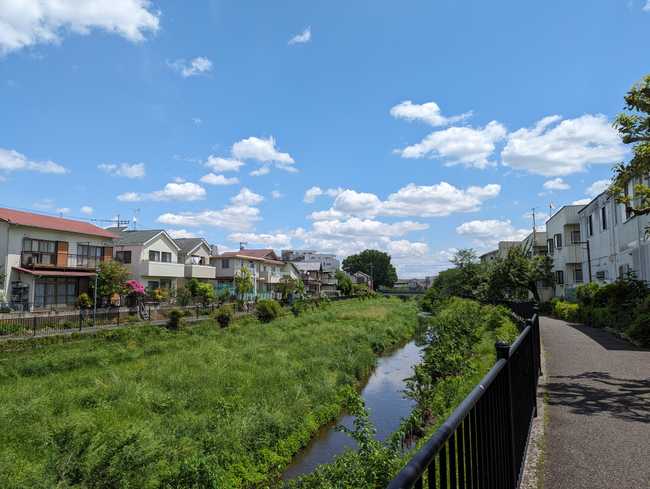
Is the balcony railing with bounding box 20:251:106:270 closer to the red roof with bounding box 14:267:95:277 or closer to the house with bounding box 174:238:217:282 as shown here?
the red roof with bounding box 14:267:95:277

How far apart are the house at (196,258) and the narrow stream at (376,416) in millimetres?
22363

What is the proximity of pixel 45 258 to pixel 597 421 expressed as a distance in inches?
1140

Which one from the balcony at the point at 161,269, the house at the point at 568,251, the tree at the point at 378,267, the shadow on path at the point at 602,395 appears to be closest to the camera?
the shadow on path at the point at 602,395

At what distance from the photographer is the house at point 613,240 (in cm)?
1785

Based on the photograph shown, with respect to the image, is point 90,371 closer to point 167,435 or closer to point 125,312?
point 167,435

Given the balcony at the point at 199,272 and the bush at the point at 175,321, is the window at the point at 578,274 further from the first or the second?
the balcony at the point at 199,272

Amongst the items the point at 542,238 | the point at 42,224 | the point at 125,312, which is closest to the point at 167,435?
the point at 125,312

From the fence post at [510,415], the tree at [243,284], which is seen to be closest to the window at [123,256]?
the tree at [243,284]

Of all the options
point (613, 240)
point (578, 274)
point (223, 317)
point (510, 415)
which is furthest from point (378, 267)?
point (510, 415)

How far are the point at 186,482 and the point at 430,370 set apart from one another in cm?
803

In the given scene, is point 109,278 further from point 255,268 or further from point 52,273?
point 255,268

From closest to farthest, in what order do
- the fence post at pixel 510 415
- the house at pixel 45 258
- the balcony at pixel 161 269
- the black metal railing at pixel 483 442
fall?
the black metal railing at pixel 483 442, the fence post at pixel 510 415, the house at pixel 45 258, the balcony at pixel 161 269

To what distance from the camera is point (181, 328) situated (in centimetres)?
2342

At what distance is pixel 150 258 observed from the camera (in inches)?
1350
